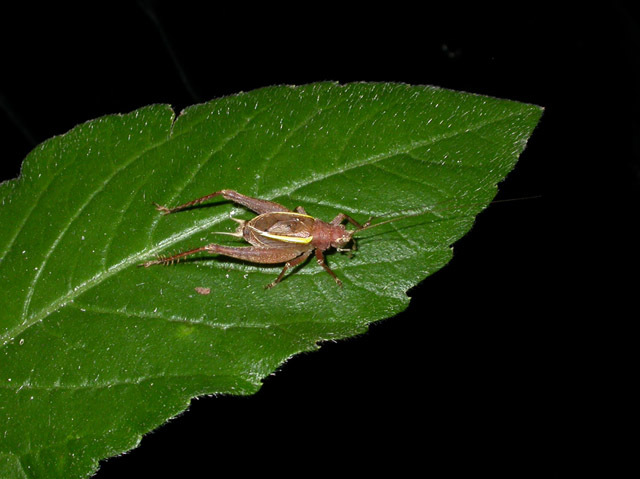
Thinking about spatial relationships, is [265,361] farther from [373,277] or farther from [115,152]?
[115,152]

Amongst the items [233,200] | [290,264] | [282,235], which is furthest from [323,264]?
[233,200]

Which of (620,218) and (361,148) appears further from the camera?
(620,218)

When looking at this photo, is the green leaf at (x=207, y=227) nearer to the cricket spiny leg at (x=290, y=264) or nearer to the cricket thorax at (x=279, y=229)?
the cricket spiny leg at (x=290, y=264)

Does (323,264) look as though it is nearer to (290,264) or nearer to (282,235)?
(290,264)

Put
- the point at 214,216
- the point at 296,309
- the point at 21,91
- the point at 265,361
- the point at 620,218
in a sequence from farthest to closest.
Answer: the point at 620,218, the point at 21,91, the point at 214,216, the point at 296,309, the point at 265,361

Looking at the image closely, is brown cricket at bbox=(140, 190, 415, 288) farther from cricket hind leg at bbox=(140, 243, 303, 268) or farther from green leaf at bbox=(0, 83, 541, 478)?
green leaf at bbox=(0, 83, 541, 478)

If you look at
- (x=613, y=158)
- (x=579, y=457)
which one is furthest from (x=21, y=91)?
(x=579, y=457)
